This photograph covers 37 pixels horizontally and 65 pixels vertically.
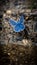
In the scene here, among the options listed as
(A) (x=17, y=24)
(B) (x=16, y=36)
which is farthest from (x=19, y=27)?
(B) (x=16, y=36)

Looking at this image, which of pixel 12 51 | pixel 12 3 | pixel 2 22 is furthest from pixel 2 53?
pixel 12 3

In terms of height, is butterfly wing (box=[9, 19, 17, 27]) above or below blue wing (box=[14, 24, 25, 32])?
above

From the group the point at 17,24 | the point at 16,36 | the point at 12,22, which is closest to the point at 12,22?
the point at 12,22

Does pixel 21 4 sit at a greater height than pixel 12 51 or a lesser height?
greater

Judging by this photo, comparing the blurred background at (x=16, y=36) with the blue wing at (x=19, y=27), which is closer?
the blurred background at (x=16, y=36)

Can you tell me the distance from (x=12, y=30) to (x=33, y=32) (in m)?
0.42

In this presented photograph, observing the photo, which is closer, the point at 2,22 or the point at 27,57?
the point at 27,57

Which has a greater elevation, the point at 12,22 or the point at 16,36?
the point at 12,22

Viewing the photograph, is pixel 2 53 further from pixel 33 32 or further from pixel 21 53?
pixel 33 32

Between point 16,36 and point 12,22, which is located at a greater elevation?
point 12,22

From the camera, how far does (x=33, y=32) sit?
5340 millimetres

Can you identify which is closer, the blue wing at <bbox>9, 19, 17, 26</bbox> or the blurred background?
the blurred background

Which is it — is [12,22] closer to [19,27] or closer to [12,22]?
[12,22]

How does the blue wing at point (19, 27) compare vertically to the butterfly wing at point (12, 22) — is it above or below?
below
